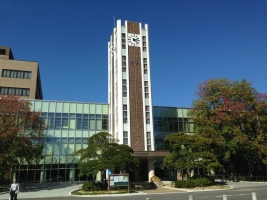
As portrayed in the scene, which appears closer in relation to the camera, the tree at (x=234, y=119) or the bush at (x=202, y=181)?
the bush at (x=202, y=181)

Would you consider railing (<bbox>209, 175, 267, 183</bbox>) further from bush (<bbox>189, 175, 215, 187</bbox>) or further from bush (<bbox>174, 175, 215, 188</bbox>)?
bush (<bbox>174, 175, 215, 188</bbox>)

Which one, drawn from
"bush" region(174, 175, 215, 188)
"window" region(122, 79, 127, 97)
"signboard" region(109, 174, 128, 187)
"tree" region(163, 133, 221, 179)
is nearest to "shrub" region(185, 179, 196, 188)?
"bush" region(174, 175, 215, 188)

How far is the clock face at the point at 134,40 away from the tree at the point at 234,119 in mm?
13254

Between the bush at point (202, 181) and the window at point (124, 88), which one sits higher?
the window at point (124, 88)

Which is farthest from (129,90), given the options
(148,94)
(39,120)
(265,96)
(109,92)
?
(265,96)

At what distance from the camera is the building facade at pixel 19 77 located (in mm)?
50125

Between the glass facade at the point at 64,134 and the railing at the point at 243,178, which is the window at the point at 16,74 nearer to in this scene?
the glass facade at the point at 64,134

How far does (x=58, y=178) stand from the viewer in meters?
37.9

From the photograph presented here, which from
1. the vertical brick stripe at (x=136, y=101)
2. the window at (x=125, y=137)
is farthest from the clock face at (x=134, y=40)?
the window at (x=125, y=137)

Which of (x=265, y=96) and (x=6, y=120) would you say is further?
(x=265, y=96)

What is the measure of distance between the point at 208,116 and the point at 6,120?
27.0m

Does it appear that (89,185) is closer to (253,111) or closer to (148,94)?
(148,94)

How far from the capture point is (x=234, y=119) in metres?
35.0

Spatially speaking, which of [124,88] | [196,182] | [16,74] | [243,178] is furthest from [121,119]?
[16,74]
